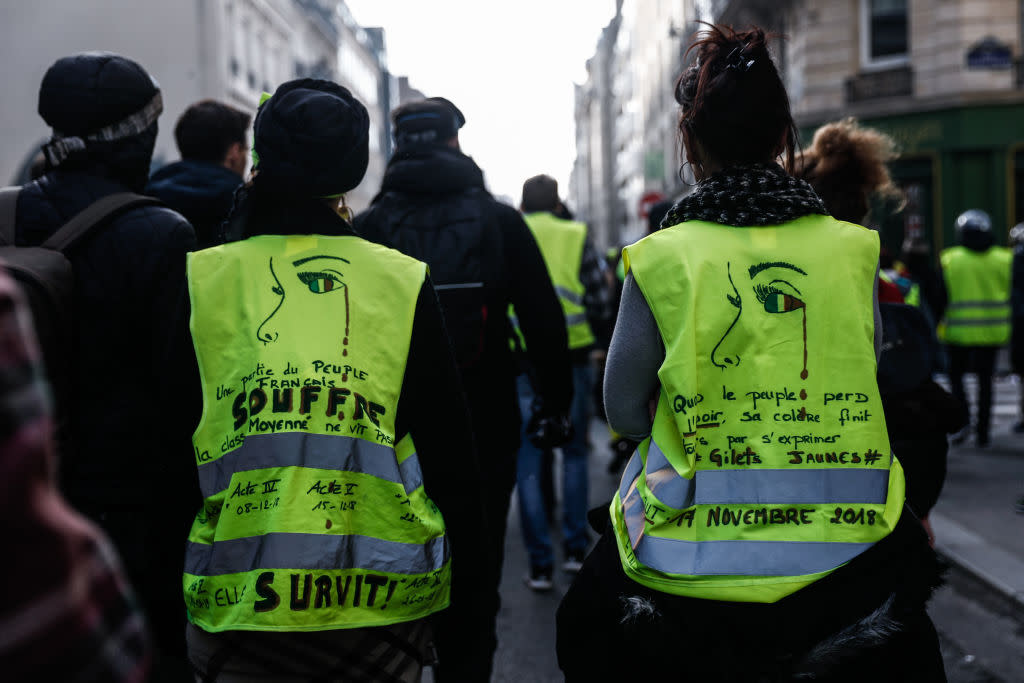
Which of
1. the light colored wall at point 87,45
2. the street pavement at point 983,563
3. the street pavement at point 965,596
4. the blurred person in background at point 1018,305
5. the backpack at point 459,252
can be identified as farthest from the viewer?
the light colored wall at point 87,45

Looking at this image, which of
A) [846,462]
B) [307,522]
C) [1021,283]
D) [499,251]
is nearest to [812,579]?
[846,462]

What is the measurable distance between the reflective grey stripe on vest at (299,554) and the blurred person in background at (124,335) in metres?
0.23

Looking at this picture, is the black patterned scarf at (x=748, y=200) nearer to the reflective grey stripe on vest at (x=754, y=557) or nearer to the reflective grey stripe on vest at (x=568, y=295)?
the reflective grey stripe on vest at (x=754, y=557)

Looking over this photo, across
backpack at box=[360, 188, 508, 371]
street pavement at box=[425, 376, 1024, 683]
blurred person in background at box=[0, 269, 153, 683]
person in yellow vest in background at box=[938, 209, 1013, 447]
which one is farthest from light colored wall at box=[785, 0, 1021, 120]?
blurred person in background at box=[0, 269, 153, 683]

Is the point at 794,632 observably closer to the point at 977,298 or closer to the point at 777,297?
the point at 777,297

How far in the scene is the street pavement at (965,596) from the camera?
425 centimetres

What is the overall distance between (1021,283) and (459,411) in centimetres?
768

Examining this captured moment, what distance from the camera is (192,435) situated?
1.97 metres

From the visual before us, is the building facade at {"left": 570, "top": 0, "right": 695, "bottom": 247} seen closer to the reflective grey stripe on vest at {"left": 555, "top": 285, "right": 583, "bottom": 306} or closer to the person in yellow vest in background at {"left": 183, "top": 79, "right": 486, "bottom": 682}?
the reflective grey stripe on vest at {"left": 555, "top": 285, "right": 583, "bottom": 306}

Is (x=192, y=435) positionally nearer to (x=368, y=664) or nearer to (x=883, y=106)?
(x=368, y=664)

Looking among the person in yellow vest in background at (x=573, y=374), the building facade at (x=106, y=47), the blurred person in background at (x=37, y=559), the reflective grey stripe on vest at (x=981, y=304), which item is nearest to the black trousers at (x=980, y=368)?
the reflective grey stripe on vest at (x=981, y=304)

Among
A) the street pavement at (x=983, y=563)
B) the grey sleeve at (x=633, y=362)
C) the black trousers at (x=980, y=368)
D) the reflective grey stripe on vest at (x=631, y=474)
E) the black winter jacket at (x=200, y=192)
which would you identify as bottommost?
the street pavement at (x=983, y=563)

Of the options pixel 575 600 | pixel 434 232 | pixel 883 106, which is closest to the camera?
pixel 575 600

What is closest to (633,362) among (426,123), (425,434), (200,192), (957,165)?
(425,434)
